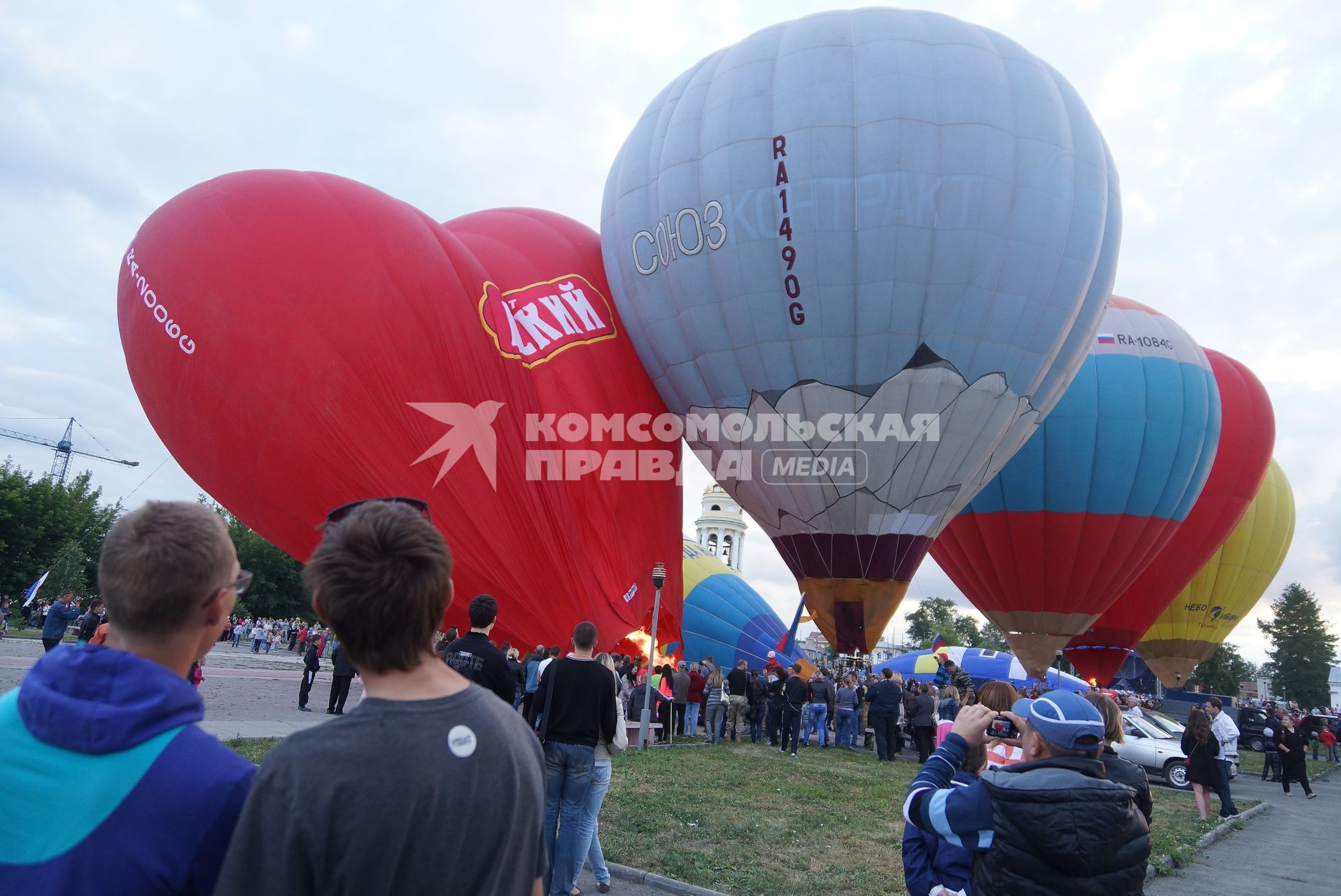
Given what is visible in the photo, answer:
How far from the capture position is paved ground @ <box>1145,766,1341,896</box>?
6.85 meters

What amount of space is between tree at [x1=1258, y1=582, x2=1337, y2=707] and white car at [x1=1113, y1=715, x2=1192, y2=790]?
58455 millimetres

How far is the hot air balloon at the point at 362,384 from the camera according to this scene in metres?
10.6

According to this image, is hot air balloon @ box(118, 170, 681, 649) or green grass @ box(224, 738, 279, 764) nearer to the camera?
green grass @ box(224, 738, 279, 764)

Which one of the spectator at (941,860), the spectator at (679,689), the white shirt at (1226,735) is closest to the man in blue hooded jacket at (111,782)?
the spectator at (941,860)

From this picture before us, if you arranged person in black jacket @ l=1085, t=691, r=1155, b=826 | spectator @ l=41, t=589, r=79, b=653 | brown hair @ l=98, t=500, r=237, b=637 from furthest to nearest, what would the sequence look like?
spectator @ l=41, t=589, r=79, b=653 < person in black jacket @ l=1085, t=691, r=1155, b=826 < brown hair @ l=98, t=500, r=237, b=637

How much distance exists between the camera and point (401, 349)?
11.0 metres

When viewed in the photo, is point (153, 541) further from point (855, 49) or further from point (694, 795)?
point (855, 49)

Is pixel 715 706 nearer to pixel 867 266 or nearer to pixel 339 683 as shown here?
pixel 339 683

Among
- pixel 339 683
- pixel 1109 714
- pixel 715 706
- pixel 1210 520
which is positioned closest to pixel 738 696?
pixel 715 706

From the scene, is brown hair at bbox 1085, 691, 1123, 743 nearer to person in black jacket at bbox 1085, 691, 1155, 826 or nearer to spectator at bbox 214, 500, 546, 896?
person in black jacket at bbox 1085, 691, 1155, 826

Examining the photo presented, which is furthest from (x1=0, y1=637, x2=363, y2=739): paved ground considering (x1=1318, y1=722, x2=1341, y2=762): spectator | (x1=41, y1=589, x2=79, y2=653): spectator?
(x1=1318, y1=722, x2=1341, y2=762): spectator

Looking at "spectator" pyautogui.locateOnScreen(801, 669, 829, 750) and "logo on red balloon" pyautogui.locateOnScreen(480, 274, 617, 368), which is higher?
"logo on red balloon" pyautogui.locateOnScreen(480, 274, 617, 368)

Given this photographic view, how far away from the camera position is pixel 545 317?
530 inches

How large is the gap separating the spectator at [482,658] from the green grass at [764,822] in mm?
2005
